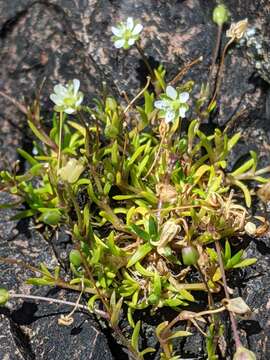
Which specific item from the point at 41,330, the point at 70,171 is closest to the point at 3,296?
the point at 41,330

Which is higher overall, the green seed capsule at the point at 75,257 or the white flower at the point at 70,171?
the white flower at the point at 70,171

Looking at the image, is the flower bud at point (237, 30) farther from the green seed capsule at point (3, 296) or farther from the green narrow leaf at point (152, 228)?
the green seed capsule at point (3, 296)

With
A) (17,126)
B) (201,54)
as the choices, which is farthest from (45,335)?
(201,54)

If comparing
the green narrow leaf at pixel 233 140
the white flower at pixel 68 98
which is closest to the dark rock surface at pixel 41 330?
the white flower at pixel 68 98

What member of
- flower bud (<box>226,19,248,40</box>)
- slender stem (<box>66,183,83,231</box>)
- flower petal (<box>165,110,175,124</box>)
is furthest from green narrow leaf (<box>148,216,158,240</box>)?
flower bud (<box>226,19,248,40</box>)

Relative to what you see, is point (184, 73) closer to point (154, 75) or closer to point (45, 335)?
point (154, 75)

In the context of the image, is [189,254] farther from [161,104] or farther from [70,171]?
[161,104]

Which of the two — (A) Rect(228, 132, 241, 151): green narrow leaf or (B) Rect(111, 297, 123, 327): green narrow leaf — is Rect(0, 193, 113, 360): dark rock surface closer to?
(B) Rect(111, 297, 123, 327): green narrow leaf

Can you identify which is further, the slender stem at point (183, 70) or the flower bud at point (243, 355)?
the slender stem at point (183, 70)
